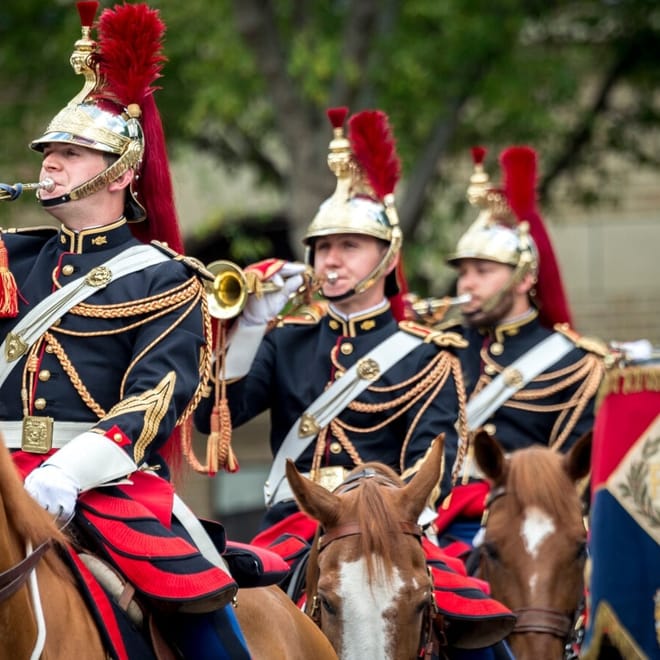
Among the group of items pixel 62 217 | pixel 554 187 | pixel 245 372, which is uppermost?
pixel 62 217

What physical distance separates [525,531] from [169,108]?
359 inches

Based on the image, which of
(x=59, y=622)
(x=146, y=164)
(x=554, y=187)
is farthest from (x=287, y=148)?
(x=59, y=622)

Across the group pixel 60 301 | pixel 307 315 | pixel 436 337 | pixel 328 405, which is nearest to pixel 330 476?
pixel 328 405

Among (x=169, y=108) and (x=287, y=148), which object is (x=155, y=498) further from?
(x=169, y=108)

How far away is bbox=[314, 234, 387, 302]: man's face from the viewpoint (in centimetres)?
767

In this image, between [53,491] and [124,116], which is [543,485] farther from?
[53,491]

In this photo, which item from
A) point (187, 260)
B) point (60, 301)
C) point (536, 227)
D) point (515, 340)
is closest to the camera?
point (60, 301)

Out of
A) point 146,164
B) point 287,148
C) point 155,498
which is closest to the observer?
point 155,498

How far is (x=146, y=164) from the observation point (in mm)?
6086

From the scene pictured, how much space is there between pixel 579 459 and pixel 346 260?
1435mm

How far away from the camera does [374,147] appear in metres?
7.99

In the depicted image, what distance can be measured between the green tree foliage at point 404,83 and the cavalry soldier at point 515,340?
4.06m

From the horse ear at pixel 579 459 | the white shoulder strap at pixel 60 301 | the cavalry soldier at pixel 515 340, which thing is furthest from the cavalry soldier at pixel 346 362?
the white shoulder strap at pixel 60 301

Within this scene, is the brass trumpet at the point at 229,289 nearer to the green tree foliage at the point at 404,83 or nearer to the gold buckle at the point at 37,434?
the gold buckle at the point at 37,434
